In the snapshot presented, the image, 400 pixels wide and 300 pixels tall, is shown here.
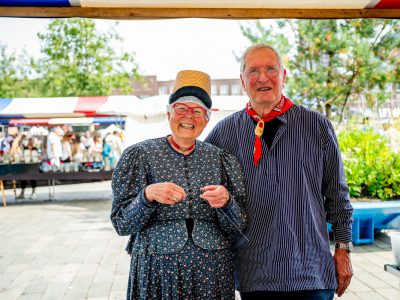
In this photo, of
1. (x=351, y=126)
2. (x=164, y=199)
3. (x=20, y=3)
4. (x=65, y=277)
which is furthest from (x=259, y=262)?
(x=351, y=126)

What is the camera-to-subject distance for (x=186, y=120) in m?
2.21

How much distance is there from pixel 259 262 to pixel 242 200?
32 centimetres

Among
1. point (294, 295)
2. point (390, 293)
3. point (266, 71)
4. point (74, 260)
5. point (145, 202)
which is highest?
point (266, 71)

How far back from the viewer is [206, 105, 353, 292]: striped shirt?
223cm

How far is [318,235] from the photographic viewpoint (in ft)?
7.48

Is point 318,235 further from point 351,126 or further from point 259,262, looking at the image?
point 351,126

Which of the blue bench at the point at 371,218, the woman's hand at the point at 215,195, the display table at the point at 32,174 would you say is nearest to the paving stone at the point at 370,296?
the blue bench at the point at 371,218

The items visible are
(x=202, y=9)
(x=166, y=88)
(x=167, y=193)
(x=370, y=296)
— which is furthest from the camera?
(x=166, y=88)

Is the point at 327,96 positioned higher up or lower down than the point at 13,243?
higher up

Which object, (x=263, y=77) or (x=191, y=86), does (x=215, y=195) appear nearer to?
(x=191, y=86)

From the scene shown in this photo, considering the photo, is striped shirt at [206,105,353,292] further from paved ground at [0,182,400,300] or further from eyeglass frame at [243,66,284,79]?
paved ground at [0,182,400,300]

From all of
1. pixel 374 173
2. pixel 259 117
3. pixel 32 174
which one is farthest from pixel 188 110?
pixel 32 174

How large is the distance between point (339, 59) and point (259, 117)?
38.5 feet

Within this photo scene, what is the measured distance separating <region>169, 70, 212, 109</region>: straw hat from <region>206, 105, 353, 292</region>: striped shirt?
1.04ft
